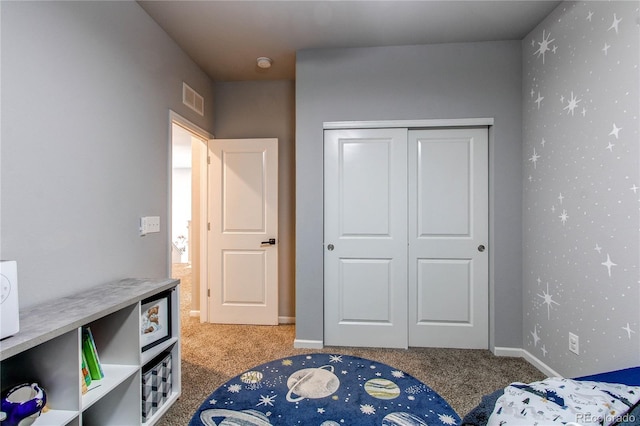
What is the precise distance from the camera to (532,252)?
91.1 inches

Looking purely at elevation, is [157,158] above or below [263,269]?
above

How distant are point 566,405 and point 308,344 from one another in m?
1.95

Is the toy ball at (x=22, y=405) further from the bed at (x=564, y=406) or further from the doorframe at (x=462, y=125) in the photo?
the doorframe at (x=462, y=125)

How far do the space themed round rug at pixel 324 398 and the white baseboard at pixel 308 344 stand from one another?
0.82 feet

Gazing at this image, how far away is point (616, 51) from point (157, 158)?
120 inches

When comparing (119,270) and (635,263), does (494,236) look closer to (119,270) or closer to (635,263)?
(635,263)

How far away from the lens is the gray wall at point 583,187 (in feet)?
4.99

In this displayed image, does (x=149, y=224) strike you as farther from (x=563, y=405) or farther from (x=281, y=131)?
(x=563, y=405)

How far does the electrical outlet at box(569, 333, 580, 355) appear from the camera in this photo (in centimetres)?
185

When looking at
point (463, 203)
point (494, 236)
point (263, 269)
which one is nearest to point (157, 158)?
point (263, 269)

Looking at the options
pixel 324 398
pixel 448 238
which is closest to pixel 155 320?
pixel 324 398

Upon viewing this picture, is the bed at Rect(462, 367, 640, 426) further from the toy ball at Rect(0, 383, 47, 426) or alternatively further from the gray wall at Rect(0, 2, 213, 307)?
the gray wall at Rect(0, 2, 213, 307)

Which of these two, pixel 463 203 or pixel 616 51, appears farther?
pixel 463 203

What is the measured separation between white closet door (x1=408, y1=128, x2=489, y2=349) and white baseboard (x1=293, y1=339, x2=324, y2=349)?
2.78ft
